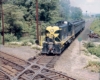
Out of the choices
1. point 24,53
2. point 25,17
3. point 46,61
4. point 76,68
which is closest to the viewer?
point 76,68

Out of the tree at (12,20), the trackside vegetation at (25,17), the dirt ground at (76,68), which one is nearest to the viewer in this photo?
the dirt ground at (76,68)

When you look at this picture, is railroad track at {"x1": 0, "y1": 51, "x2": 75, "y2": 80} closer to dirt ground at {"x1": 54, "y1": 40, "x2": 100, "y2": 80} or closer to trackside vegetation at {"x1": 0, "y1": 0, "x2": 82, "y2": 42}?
dirt ground at {"x1": 54, "y1": 40, "x2": 100, "y2": 80}

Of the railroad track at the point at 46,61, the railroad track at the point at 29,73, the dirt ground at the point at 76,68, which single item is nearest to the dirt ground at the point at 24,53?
the railroad track at the point at 46,61

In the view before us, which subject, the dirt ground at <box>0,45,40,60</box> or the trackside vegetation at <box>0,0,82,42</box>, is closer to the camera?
the dirt ground at <box>0,45,40,60</box>

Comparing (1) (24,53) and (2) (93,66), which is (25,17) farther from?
(2) (93,66)

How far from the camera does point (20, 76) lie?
9.69m

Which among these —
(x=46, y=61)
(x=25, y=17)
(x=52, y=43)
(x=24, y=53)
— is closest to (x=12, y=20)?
(x=25, y=17)

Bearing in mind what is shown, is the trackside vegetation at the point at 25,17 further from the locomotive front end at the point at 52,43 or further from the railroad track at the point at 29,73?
the railroad track at the point at 29,73

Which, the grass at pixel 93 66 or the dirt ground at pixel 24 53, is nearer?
the grass at pixel 93 66

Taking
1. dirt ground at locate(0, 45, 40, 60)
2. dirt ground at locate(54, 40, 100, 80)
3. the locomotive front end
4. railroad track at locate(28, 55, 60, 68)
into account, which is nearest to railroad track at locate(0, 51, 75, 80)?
railroad track at locate(28, 55, 60, 68)

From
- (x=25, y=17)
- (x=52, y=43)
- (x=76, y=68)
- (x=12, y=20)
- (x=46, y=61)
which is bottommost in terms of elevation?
(x=76, y=68)

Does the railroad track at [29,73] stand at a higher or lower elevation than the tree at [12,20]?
lower

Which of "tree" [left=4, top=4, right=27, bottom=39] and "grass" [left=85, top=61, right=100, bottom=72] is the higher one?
"tree" [left=4, top=4, right=27, bottom=39]

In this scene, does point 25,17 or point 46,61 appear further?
point 25,17
